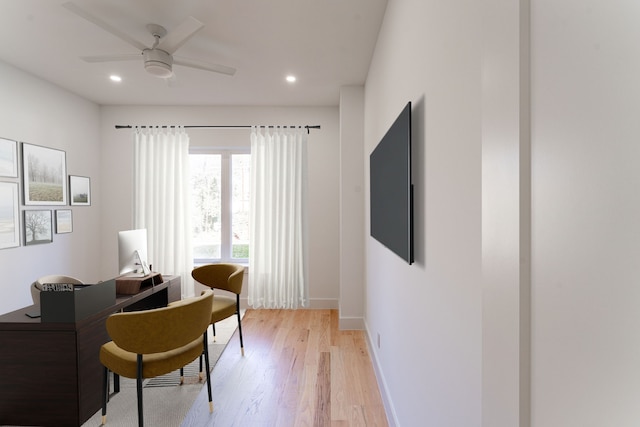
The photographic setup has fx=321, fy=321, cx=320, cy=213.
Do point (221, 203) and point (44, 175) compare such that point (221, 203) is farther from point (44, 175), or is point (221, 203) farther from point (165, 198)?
point (44, 175)

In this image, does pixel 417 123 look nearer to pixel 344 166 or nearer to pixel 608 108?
pixel 608 108

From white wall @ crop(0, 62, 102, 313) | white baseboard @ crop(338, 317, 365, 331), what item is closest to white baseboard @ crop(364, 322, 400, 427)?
white baseboard @ crop(338, 317, 365, 331)

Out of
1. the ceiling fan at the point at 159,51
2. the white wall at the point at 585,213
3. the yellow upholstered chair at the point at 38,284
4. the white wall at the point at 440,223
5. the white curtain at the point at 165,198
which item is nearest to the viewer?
the white wall at the point at 585,213

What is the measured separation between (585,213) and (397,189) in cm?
120

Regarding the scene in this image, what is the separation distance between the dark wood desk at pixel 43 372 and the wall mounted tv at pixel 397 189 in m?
2.01

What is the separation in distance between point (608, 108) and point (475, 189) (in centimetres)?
48

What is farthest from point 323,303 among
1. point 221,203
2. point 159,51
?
point 159,51

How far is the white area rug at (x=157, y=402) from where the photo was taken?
2.10 metres

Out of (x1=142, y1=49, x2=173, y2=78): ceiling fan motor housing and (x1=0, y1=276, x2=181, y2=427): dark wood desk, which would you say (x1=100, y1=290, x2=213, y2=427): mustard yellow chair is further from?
(x1=142, y1=49, x2=173, y2=78): ceiling fan motor housing

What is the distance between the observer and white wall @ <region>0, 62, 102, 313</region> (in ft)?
10.2

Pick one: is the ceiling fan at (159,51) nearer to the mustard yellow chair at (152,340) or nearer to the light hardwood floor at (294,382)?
the mustard yellow chair at (152,340)

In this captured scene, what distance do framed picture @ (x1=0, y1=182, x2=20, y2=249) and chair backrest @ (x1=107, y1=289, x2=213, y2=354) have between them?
7.40 feet

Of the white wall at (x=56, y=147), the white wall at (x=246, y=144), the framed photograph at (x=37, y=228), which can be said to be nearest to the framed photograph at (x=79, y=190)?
the white wall at (x=56, y=147)

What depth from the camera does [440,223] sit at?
3.80 ft
